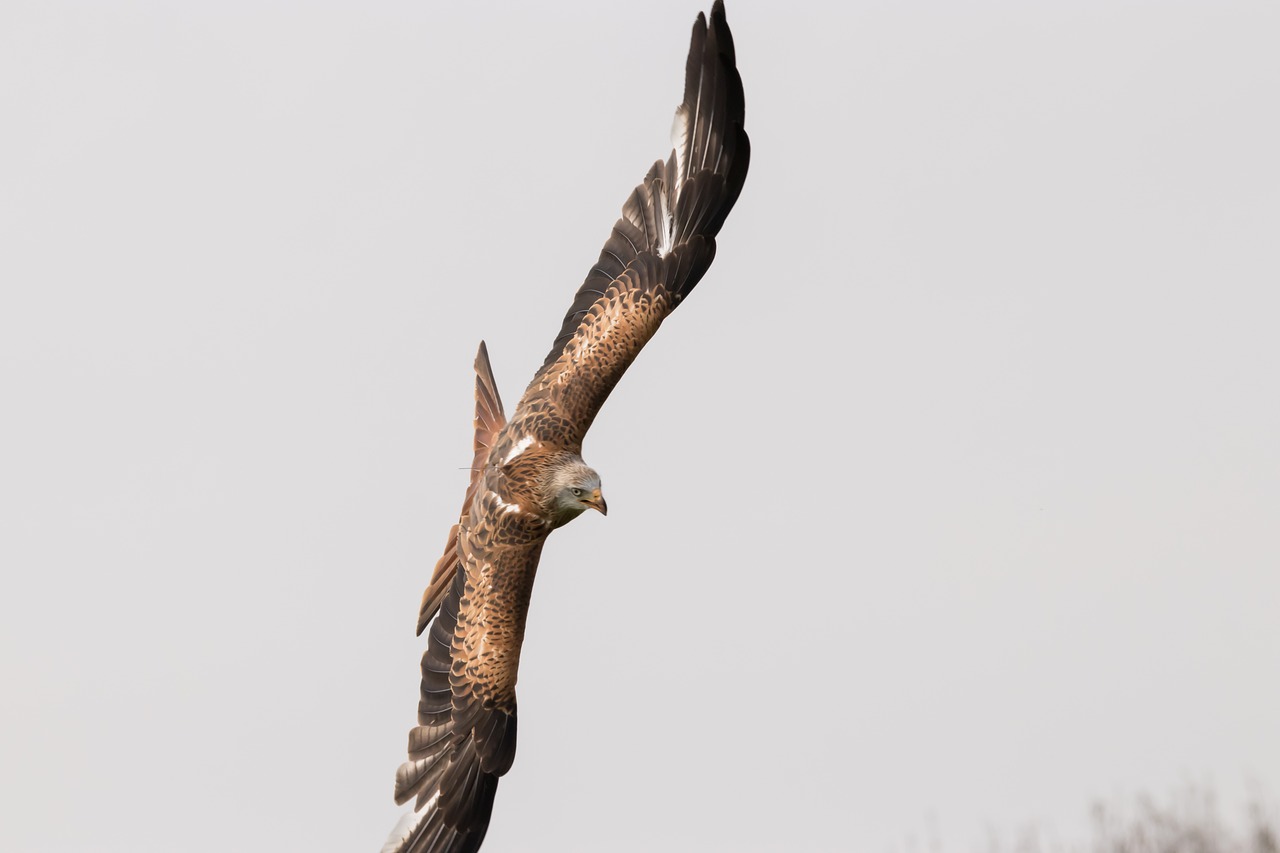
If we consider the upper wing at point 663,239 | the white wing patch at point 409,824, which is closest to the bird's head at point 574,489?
the upper wing at point 663,239

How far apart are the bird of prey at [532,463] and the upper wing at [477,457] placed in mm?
11

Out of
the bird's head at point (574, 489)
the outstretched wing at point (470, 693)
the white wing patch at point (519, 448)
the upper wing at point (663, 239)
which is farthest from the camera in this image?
the upper wing at point (663, 239)

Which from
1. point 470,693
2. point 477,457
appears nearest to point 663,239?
point 477,457

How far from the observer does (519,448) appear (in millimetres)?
13680

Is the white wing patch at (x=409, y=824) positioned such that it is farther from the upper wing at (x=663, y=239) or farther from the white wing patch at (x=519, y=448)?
the upper wing at (x=663, y=239)

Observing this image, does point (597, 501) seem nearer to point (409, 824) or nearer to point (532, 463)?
point (532, 463)

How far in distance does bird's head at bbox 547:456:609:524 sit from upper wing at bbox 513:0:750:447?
0.80 m

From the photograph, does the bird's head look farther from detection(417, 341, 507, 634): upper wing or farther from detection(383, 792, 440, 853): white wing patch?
detection(383, 792, 440, 853): white wing patch

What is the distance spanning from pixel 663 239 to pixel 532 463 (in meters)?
2.46

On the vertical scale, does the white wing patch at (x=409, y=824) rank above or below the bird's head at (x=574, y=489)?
below

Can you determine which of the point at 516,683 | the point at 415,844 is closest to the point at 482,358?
the point at 516,683

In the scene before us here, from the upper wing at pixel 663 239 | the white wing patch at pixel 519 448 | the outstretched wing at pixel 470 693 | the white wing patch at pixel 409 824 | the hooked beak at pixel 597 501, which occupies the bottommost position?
the white wing patch at pixel 409 824

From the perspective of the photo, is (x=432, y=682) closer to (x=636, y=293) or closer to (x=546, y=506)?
(x=546, y=506)

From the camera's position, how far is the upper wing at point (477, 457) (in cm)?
1395
